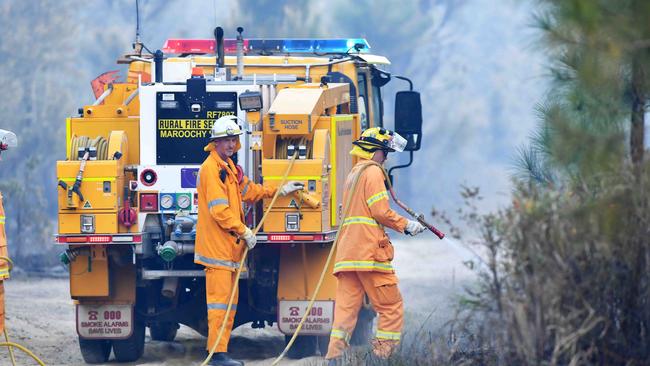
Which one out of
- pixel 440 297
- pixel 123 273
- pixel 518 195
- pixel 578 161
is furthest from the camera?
pixel 440 297

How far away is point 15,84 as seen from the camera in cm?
3303

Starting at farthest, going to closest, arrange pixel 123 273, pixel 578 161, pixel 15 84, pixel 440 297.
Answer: pixel 15 84 → pixel 440 297 → pixel 123 273 → pixel 578 161

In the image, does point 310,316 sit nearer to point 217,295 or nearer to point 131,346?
point 217,295

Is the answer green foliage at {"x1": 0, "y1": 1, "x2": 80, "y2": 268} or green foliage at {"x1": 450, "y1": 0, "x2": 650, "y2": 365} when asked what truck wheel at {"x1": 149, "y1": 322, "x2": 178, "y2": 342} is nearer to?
green foliage at {"x1": 450, "y1": 0, "x2": 650, "y2": 365}

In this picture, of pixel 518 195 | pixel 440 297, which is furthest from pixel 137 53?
pixel 518 195

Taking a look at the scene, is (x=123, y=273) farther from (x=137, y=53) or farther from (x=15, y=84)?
(x=15, y=84)

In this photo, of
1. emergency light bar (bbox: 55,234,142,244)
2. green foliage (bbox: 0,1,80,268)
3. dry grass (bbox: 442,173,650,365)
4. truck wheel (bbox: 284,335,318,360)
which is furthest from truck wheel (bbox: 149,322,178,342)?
green foliage (bbox: 0,1,80,268)

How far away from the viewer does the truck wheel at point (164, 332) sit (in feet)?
40.0

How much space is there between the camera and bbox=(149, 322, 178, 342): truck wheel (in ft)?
40.0

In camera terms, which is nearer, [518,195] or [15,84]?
[518,195]

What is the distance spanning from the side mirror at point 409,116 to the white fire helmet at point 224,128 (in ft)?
8.24

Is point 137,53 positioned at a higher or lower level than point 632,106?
higher

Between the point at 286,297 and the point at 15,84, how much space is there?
23.9 m

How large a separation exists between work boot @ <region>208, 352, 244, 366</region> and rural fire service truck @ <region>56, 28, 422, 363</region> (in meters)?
0.63
